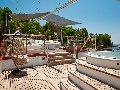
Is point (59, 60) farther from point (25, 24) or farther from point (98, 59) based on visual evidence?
point (25, 24)

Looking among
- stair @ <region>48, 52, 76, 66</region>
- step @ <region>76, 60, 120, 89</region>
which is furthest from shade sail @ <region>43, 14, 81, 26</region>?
step @ <region>76, 60, 120, 89</region>

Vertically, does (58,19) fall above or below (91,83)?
above

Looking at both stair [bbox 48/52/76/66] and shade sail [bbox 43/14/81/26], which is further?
shade sail [bbox 43/14/81/26]

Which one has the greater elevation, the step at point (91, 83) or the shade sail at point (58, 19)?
the shade sail at point (58, 19)

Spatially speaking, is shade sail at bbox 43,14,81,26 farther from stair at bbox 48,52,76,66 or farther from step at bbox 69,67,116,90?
step at bbox 69,67,116,90

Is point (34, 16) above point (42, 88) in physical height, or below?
above

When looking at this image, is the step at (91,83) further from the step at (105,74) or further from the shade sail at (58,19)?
the shade sail at (58,19)

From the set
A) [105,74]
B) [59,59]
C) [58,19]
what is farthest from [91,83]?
[58,19]

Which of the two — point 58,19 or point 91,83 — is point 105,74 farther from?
point 58,19

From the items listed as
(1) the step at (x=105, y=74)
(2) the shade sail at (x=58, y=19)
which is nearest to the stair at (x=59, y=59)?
(1) the step at (x=105, y=74)

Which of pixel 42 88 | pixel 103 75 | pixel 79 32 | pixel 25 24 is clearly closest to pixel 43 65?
pixel 42 88

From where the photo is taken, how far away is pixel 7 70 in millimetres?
10562

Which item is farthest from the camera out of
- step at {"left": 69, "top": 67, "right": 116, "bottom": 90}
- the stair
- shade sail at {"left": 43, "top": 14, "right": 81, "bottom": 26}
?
shade sail at {"left": 43, "top": 14, "right": 81, "bottom": 26}

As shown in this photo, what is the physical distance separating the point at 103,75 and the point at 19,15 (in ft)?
39.0
